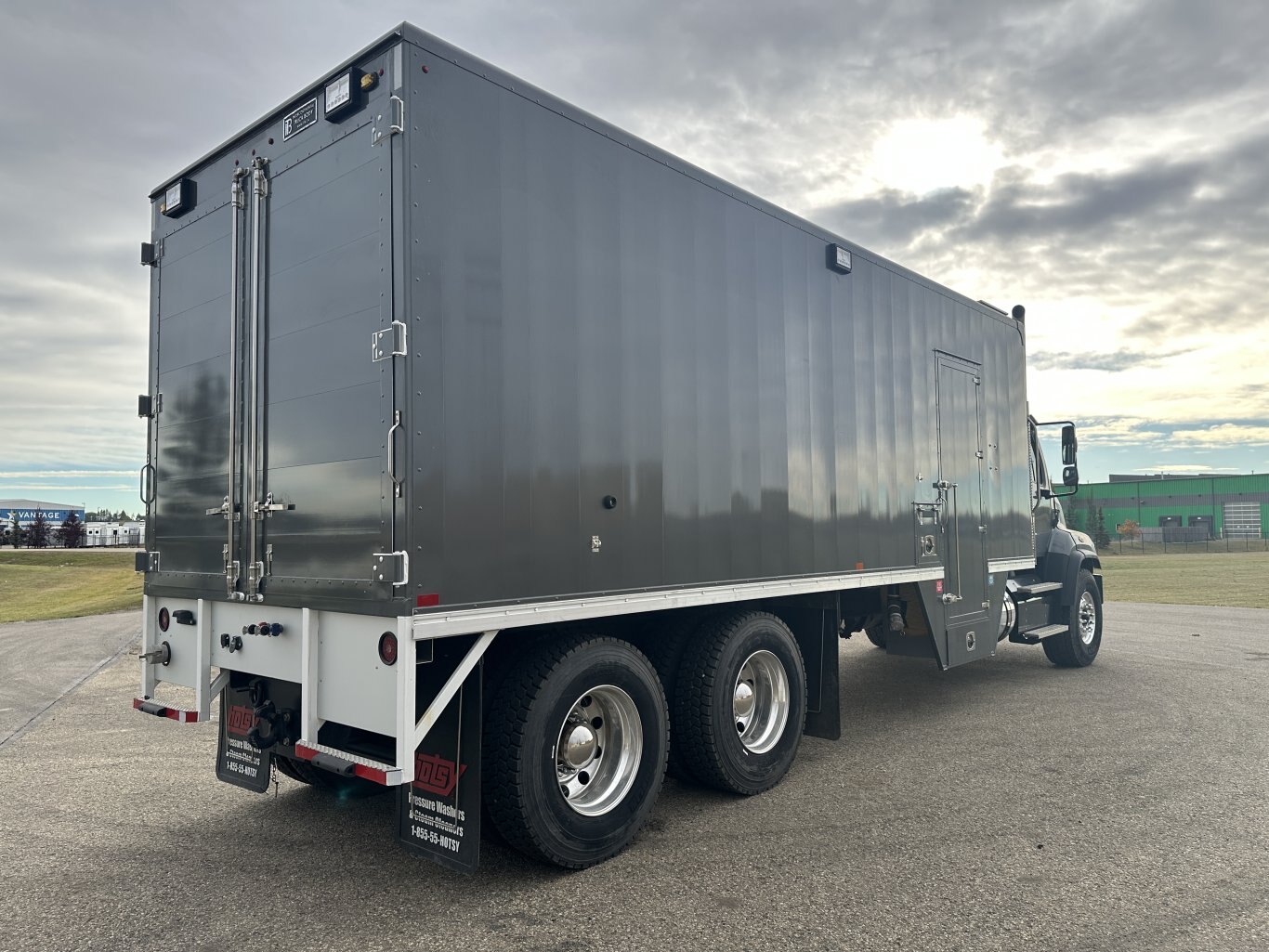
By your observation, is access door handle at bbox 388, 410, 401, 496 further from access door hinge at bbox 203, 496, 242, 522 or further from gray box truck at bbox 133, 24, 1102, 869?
access door hinge at bbox 203, 496, 242, 522

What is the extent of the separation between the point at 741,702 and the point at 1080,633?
622 cm

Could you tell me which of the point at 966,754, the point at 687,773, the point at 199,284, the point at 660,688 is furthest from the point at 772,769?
the point at 199,284

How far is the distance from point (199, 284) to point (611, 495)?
2.76 meters

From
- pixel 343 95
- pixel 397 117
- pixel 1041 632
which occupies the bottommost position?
pixel 1041 632

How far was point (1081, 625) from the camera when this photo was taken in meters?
10.0

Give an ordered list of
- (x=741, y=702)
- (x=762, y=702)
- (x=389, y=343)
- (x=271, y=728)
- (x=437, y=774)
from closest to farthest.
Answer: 1. (x=389, y=343)
2. (x=437, y=774)
3. (x=271, y=728)
4. (x=741, y=702)
5. (x=762, y=702)

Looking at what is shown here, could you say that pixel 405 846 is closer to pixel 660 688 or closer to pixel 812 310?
pixel 660 688

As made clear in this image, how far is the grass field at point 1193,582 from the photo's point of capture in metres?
18.8

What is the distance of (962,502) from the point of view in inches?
308

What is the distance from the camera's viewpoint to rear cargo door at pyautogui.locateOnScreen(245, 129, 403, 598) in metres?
3.76

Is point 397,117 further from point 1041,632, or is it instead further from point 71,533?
point 71,533

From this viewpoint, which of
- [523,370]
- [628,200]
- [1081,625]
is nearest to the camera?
[523,370]

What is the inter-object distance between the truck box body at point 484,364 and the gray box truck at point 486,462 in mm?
18

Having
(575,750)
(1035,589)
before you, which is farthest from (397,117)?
(1035,589)
